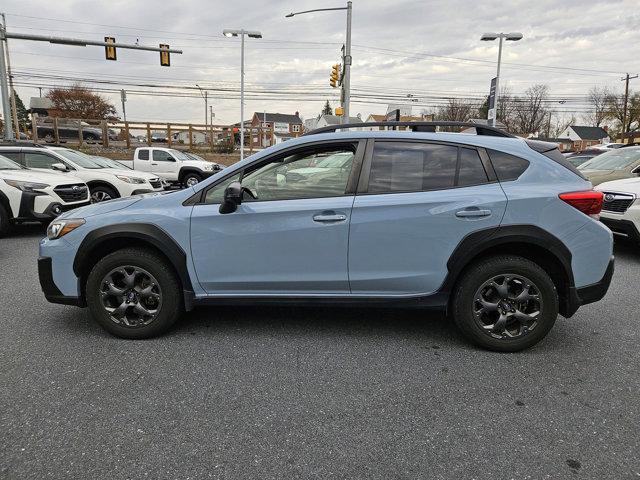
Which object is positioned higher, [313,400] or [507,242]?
[507,242]

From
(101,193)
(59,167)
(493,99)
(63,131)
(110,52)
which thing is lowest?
(101,193)

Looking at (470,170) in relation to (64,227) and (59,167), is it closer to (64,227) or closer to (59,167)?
(64,227)

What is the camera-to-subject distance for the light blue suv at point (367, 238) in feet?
10.8

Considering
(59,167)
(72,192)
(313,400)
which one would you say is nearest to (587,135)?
(59,167)

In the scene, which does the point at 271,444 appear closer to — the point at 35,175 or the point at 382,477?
the point at 382,477

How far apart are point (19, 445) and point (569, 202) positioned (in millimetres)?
3725

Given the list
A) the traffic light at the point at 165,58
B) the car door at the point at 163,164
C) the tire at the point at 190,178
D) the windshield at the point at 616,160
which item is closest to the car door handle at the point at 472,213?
the windshield at the point at 616,160

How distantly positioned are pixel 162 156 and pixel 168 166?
58 centimetres

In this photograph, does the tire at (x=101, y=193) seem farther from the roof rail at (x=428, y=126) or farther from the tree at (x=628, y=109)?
the tree at (x=628, y=109)

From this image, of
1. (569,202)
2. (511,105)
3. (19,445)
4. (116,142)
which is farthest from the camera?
(511,105)

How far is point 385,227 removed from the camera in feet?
10.8

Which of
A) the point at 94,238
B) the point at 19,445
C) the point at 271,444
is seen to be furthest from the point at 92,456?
the point at 94,238

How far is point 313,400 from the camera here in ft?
9.13

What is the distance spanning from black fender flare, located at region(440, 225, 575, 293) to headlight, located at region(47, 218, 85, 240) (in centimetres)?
292
